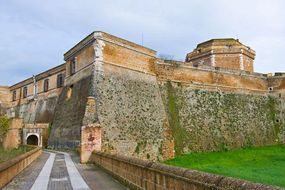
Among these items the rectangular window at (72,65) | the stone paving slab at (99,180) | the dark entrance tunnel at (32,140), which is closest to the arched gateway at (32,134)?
the dark entrance tunnel at (32,140)

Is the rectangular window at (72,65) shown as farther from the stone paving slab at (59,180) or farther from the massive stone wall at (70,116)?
the stone paving slab at (59,180)

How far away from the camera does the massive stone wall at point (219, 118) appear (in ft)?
84.7

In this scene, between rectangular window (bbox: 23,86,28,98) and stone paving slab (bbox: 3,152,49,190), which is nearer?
stone paving slab (bbox: 3,152,49,190)

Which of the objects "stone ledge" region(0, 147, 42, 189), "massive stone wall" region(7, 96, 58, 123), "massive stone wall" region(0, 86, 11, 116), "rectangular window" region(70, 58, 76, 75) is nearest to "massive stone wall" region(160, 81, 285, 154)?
"rectangular window" region(70, 58, 76, 75)

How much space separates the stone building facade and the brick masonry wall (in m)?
6.07

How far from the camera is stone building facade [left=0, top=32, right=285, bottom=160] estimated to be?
21094 mm

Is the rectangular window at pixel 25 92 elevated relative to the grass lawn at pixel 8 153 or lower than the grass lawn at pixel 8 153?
elevated

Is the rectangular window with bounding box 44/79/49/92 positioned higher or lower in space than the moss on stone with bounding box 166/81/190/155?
higher

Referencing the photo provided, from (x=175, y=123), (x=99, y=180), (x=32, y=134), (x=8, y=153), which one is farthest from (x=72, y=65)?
(x=99, y=180)

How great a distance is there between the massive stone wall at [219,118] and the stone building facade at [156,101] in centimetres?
9

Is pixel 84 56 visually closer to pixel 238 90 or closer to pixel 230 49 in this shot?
pixel 238 90

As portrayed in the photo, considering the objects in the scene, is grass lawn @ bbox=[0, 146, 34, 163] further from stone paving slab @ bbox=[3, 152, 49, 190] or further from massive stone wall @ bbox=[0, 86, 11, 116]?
massive stone wall @ bbox=[0, 86, 11, 116]

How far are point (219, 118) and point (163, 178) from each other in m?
23.6

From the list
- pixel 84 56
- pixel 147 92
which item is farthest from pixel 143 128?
pixel 84 56
